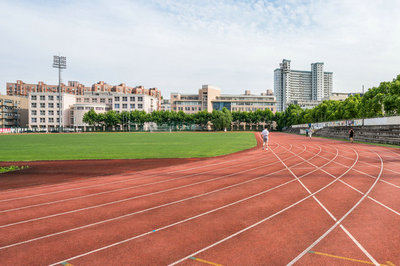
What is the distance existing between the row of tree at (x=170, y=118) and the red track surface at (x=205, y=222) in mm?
86514

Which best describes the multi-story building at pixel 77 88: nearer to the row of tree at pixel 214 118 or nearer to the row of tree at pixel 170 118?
the row of tree at pixel 170 118

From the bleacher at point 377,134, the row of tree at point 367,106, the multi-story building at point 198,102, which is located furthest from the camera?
the multi-story building at point 198,102

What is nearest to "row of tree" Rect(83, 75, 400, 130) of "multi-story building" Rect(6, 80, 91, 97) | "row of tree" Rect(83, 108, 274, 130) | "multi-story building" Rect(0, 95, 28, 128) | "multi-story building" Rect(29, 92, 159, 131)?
"row of tree" Rect(83, 108, 274, 130)

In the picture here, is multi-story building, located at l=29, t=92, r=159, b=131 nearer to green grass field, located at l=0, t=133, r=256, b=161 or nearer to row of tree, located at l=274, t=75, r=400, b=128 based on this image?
row of tree, located at l=274, t=75, r=400, b=128

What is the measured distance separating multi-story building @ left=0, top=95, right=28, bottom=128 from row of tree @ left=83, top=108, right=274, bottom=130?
4392 cm

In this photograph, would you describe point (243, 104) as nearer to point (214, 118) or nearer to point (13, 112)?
point (214, 118)

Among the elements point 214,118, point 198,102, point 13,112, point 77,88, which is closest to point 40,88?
point 77,88

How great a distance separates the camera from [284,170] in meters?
10.6

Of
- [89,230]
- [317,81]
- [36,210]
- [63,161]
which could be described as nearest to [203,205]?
[89,230]

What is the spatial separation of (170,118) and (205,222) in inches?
3643

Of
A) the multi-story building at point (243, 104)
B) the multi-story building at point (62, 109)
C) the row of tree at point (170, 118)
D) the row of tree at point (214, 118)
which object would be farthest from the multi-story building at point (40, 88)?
the multi-story building at point (243, 104)

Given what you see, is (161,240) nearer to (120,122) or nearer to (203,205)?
(203,205)

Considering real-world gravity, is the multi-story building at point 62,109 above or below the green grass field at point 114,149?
above

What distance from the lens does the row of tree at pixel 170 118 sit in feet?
303
